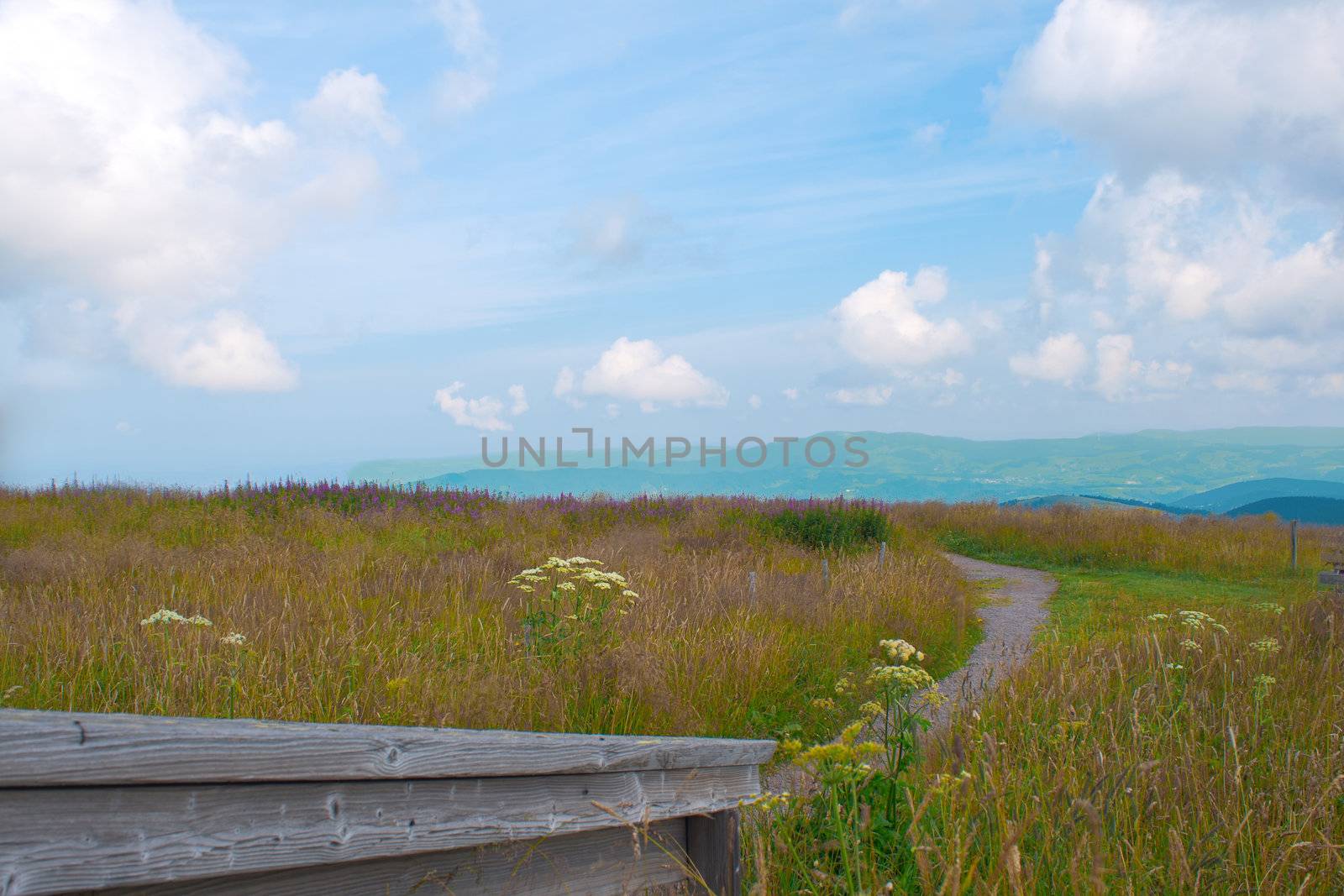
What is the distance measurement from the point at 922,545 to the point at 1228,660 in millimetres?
9767

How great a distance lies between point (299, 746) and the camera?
1894mm

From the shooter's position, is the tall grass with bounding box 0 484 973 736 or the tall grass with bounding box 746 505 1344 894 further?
the tall grass with bounding box 0 484 973 736

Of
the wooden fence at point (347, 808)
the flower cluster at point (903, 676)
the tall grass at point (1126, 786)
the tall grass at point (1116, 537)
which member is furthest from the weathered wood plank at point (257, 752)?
the tall grass at point (1116, 537)

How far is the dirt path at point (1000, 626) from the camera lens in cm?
641

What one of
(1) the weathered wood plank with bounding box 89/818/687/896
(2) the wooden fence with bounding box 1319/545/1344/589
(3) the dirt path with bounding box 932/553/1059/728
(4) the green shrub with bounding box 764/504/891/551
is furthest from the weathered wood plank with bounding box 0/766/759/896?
(4) the green shrub with bounding box 764/504/891/551

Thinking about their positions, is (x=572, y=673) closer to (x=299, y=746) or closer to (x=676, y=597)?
(x=676, y=597)

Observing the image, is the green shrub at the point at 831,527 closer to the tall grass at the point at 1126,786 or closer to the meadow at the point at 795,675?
the meadow at the point at 795,675

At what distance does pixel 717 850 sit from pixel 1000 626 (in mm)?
8533

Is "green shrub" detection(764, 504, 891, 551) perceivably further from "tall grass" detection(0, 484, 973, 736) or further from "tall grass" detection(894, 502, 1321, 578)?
"tall grass" detection(894, 502, 1321, 578)

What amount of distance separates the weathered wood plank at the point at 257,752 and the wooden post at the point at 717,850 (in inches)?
28.2

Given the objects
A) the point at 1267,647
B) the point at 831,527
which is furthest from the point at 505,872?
the point at 831,527

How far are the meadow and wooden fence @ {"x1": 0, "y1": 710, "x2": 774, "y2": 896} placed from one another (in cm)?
37

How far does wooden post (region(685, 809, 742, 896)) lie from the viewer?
3182 millimetres

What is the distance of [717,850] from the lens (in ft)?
10.6
